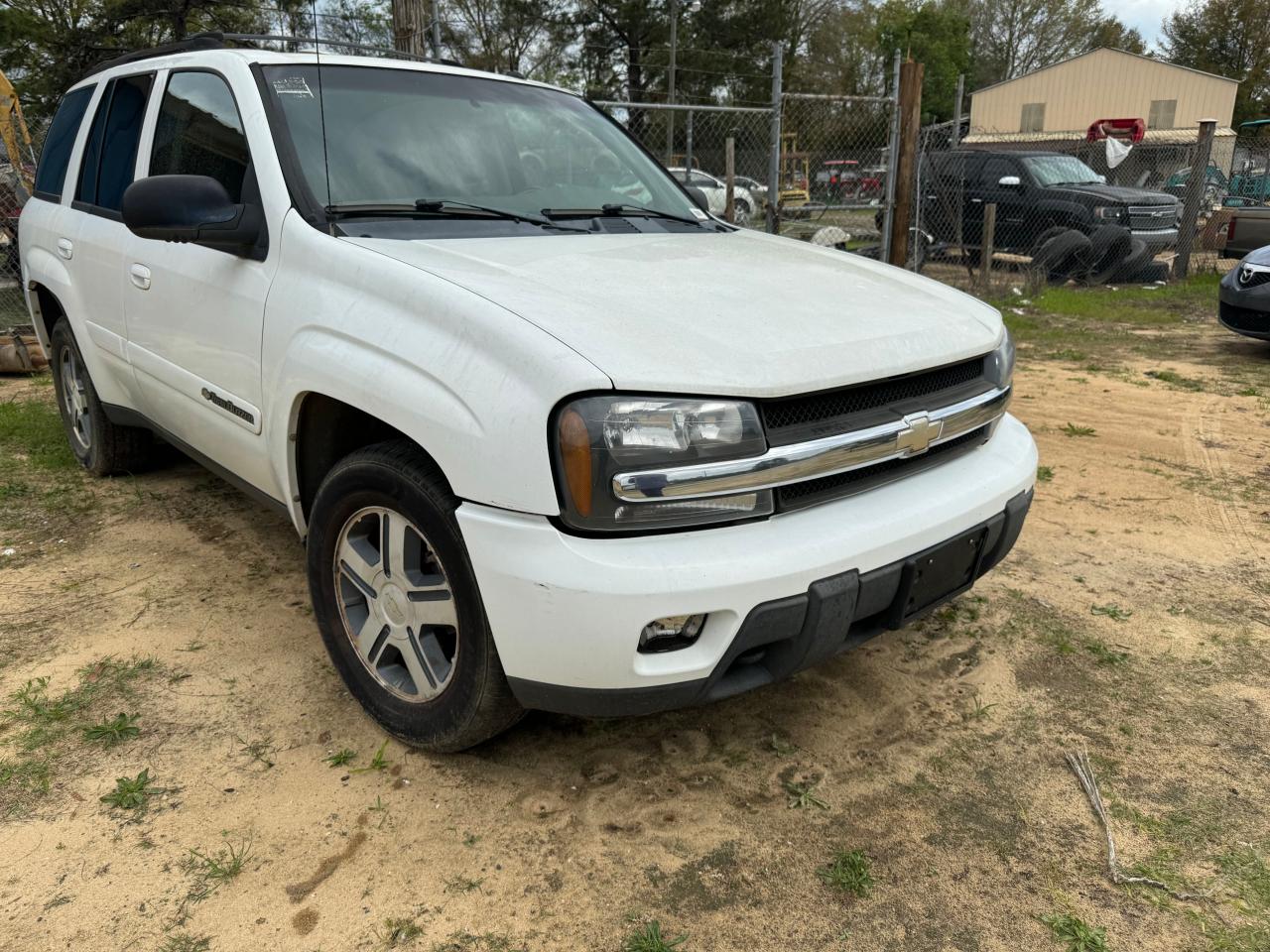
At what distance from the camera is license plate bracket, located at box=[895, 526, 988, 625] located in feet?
7.28

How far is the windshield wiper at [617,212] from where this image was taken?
→ 3035mm

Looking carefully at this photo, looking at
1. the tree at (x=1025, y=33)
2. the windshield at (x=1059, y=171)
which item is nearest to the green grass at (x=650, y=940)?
the windshield at (x=1059, y=171)

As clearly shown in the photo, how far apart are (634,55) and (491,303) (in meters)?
38.0

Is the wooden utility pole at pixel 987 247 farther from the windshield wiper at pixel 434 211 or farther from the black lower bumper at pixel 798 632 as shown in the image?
the black lower bumper at pixel 798 632

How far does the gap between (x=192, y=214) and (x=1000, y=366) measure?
234cm

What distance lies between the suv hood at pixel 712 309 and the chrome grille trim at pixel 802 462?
131 mm

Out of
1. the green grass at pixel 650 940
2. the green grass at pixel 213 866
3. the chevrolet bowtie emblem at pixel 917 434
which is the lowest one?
the green grass at pixel 650 940

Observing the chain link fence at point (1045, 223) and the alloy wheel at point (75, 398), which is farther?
the chain link fence at point (1045, 223)

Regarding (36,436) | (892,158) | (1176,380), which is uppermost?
(892,158)

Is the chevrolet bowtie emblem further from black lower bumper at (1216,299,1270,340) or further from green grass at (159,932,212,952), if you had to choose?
black lower bumper at (1216,299,1270,340)

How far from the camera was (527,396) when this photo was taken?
73.5 inches

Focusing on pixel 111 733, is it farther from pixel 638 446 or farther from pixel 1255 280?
pixel 1255 280

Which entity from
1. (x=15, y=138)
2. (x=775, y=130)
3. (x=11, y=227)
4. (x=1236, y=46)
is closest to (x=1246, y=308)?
(x=775, y=130)

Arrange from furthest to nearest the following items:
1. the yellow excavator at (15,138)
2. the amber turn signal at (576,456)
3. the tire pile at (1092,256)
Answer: the tire pile at (1092,256) < the yellow excavator at (15,138) < the amber turn signal at (576,456)
